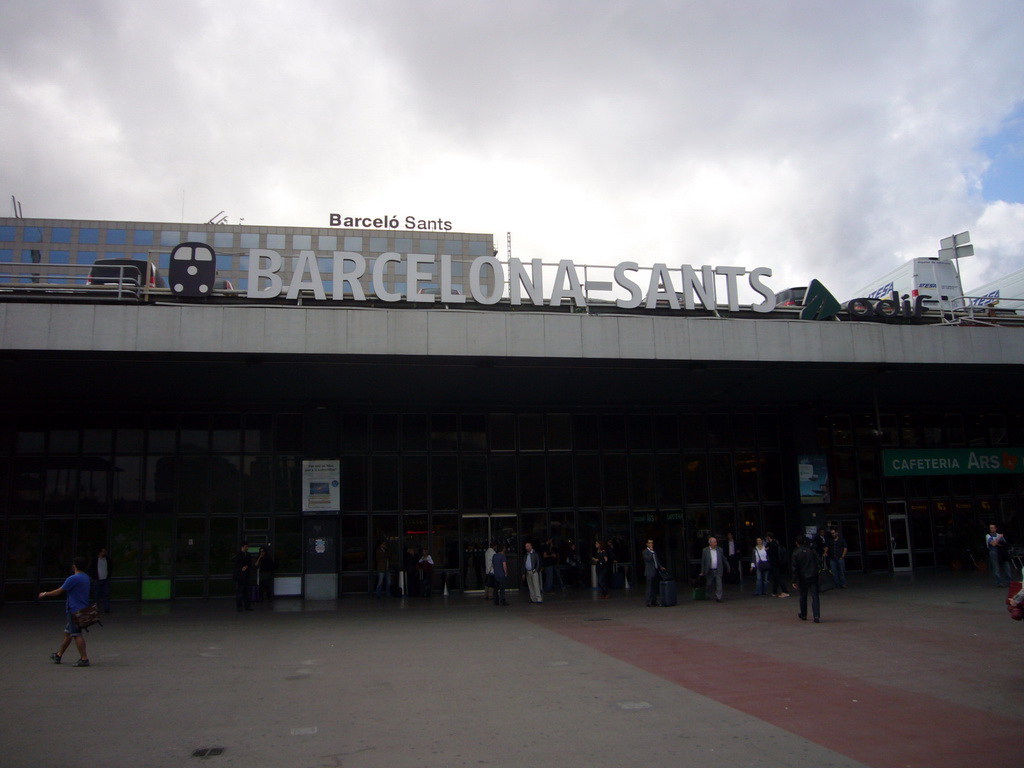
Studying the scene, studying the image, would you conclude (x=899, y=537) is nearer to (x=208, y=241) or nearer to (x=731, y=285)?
(x=731, y=285)

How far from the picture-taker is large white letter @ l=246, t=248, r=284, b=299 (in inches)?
738

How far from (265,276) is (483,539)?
10625mm

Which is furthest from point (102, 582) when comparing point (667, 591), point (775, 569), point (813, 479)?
point (813, 479)

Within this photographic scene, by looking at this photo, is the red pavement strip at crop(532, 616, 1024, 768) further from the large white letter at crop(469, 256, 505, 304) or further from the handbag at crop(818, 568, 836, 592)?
the large white letter at crop(469, 256, 505, 304)

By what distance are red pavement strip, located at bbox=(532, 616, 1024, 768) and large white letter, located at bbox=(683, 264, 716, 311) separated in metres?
10.3

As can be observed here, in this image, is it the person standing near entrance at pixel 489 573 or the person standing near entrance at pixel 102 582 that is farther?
the person standing near entrance at pixel 489 573

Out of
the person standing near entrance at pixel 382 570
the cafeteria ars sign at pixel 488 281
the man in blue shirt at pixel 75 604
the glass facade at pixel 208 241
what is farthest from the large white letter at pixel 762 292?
the glass facade at pixel 208 241

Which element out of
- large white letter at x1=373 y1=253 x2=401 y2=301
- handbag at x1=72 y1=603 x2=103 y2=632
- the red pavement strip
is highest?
large white letter at x1=373 y1=253 x2=401 y2=301

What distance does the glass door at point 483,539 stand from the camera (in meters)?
24.4

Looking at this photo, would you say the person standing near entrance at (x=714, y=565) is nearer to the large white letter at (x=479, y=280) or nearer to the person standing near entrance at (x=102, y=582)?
the large white letter at (x=479, y=280)

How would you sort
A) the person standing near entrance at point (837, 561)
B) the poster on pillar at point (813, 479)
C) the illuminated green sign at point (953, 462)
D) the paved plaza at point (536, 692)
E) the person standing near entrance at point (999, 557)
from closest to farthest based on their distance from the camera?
the paved plaza at point (536, 692) < the person standing near entrance at point (999, 557) < the person standing near entrance at point (837, 561) < the poster on pillar at point (813, 479) < the illuminated green sign at point (953, 462)

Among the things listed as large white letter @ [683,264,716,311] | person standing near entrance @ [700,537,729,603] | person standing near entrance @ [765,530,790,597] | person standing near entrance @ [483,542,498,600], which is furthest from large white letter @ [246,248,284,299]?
person standing near entrance @ [765,530,790,597]

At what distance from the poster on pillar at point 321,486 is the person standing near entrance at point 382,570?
1841mm

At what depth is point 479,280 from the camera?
64.3 feet
